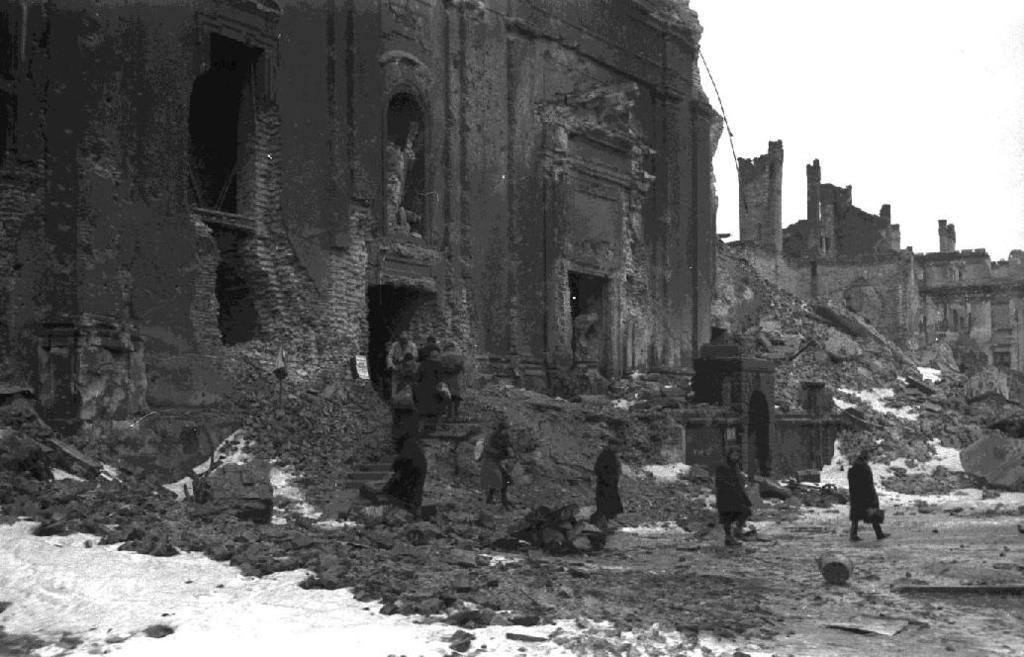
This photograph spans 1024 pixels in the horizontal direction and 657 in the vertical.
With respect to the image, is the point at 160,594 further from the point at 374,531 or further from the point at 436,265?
the point at 436,265

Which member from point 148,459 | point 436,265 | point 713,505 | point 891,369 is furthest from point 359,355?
point 891,369

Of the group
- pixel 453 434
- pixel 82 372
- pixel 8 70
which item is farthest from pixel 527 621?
pixel 8 70

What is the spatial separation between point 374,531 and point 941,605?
5.51m

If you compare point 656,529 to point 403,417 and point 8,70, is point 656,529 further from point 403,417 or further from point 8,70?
point 8,70

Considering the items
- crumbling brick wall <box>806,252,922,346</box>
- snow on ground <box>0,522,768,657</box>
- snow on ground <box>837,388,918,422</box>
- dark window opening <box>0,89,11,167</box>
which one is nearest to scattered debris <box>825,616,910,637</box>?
snow on ground <box>0,522,768,657</box>

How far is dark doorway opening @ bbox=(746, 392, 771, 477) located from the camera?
25016 millimetres

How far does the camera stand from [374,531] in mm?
11852

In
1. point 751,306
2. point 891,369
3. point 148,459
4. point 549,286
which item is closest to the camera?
point 148,459

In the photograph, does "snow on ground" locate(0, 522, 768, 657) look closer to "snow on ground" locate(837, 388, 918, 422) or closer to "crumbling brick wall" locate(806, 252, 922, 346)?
"snow on ground" locate(837, 388, 918, 422)

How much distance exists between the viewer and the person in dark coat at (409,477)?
44.5 feet

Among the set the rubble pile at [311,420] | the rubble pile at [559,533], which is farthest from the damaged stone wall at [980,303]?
A: the rubble pile at [559,533]

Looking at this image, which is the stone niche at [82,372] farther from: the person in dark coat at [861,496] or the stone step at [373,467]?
the person in dark coat at [861,496]

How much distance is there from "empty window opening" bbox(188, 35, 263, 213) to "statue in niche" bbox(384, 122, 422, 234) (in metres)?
2.91

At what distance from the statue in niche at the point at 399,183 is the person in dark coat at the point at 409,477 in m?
8.19
